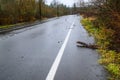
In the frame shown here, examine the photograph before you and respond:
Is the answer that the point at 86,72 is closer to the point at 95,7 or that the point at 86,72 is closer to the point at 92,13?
the point at 95,7

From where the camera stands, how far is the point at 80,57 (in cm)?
1145

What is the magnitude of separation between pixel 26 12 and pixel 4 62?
53.3 meters

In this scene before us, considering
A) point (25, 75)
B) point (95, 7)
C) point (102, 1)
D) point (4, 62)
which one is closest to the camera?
point (25, 75)

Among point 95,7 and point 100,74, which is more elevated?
point 95,7

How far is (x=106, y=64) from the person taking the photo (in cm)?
975

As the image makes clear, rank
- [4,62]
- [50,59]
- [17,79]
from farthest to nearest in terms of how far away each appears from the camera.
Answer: [50,59] < [4,62] < [17,79]

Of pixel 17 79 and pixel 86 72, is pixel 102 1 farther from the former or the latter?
pixel 17 79

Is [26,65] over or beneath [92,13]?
beneath

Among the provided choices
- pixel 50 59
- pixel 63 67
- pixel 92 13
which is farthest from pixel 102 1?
pixel 63 67

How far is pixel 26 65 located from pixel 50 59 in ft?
5.06

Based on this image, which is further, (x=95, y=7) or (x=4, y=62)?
(x=95, y=7)

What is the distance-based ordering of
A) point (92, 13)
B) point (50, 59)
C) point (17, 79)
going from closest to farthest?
point (17, 79), point (50, 59), point (92, 13)

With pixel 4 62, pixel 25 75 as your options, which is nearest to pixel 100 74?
pixel 25 75

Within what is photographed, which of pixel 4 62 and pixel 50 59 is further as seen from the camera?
pixel 50 59
